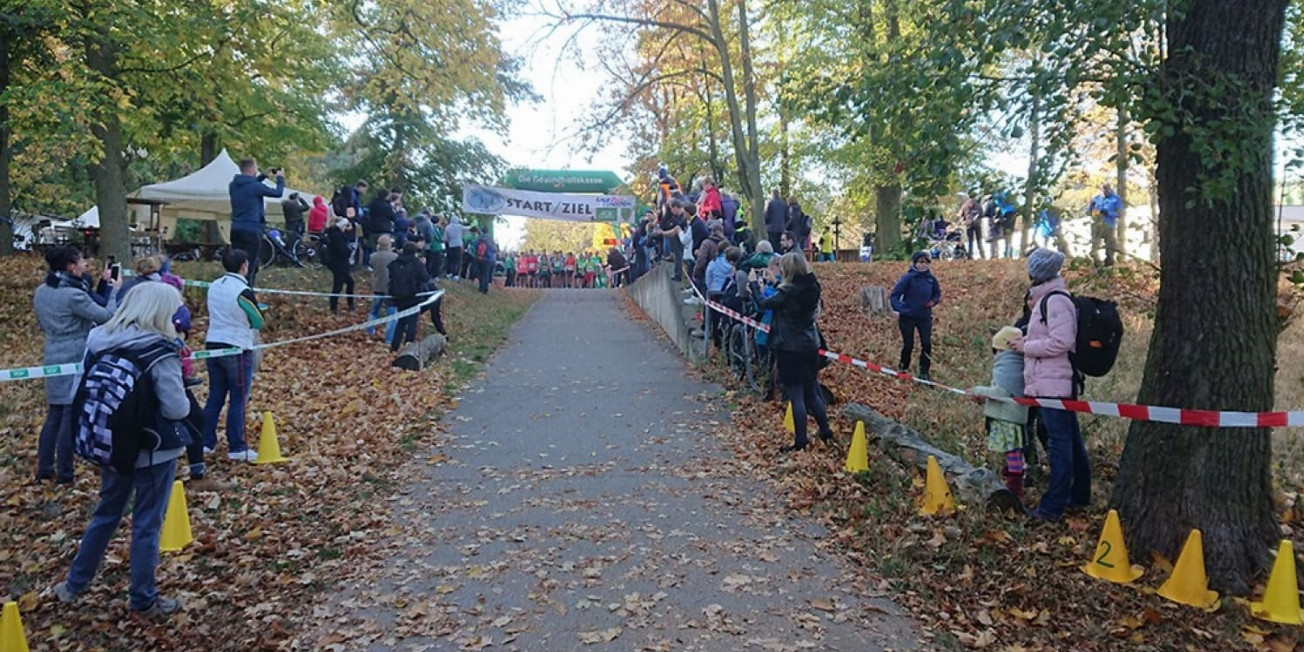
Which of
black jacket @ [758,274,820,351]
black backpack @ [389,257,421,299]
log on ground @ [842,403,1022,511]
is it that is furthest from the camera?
black backpack @ [389,257,421,299]

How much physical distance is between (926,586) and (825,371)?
270 inches

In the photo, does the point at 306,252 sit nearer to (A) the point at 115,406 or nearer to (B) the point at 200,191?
(B) the point at 200,191

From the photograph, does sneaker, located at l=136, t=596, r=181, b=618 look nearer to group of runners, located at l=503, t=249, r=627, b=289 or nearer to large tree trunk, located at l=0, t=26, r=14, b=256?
large tree trunk, located at l=0, t=26, r=14, b=256

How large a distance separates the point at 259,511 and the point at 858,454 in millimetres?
4776

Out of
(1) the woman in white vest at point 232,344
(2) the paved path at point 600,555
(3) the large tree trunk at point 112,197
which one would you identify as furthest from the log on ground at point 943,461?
(3) the large tree trunk at point 112,197

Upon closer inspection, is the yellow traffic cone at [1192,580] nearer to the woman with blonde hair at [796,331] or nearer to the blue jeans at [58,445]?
the woman with blonde hair at [796,331]

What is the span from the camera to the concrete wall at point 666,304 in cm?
1502

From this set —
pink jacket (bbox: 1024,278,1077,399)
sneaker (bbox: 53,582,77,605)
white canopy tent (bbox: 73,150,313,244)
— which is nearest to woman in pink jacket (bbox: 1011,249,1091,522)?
pink jacket (bbox: 1024,278,1077,399)

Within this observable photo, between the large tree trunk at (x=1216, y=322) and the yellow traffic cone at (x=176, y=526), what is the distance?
6065 mm

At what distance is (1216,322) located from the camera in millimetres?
5168

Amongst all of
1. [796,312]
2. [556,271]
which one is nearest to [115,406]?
[796,312]

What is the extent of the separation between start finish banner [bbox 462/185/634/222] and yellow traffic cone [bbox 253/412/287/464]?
23682mm

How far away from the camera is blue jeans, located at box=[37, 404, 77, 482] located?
6.98 meters

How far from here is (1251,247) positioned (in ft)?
16.7
